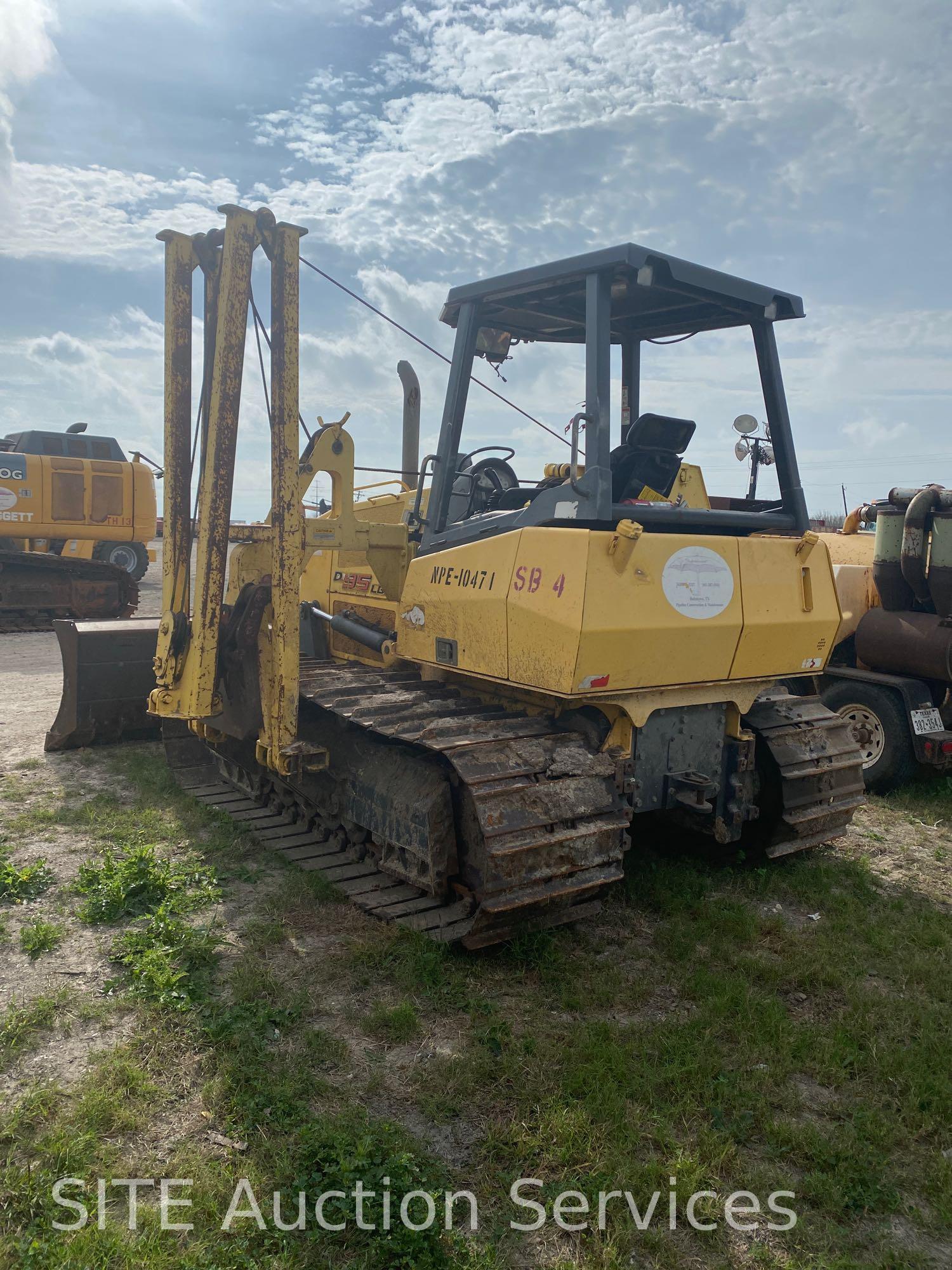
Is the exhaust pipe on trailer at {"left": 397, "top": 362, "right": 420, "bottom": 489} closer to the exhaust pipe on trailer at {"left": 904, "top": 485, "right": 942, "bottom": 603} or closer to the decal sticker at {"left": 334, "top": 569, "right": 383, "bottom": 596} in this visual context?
the decal sticker at {"left": 334, "top": 569, "right": 383, "bottom": 596}

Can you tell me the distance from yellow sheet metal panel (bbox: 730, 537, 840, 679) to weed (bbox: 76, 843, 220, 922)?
10.1ft

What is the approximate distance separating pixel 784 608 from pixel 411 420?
3.35m

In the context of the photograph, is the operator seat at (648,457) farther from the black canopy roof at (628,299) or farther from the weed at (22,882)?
the weed at (22,882)

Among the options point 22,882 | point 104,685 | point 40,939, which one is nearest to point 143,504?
point 104,685

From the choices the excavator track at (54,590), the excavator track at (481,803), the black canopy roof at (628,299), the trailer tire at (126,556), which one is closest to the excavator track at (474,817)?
the excavator track at (481,803)

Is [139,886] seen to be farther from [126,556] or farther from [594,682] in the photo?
[126,556]

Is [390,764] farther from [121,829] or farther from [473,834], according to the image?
A: [121,829]

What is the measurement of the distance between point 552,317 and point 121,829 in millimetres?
4127

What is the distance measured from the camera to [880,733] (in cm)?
747

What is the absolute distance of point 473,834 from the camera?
13.5ft

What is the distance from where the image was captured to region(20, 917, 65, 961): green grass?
13.9ft

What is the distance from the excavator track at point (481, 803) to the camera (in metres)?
4.02

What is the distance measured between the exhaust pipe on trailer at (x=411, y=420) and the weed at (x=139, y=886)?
3.18 metres

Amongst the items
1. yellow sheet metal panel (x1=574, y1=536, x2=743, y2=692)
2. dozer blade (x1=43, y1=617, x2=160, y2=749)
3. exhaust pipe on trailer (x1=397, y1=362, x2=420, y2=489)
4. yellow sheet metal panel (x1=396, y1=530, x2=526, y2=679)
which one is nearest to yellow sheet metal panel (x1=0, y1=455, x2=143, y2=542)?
dozer blade (x1=43, y1=617, x2=160, y2=749)
